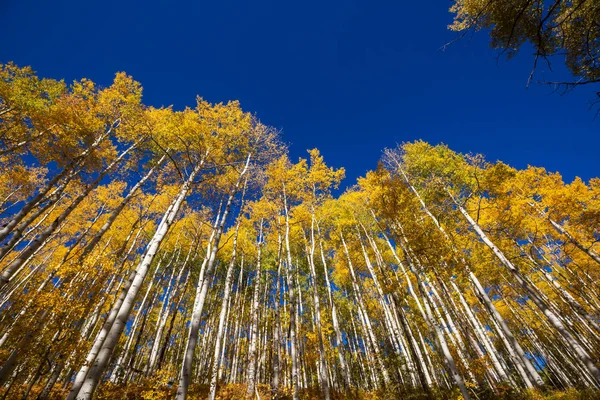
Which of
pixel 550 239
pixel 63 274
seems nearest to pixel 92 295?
pixel 63 274

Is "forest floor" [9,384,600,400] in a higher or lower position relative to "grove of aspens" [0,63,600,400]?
lower

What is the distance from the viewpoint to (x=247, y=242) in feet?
53.0

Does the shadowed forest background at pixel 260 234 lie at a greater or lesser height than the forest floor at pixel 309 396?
greater

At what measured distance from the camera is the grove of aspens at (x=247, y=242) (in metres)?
7.14

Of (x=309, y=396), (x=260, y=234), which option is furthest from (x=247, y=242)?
(x=309, y=396)

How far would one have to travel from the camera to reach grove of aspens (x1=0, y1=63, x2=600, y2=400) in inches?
281

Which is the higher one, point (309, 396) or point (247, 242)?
point (247, 242)

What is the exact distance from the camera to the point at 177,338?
2039 centimetres

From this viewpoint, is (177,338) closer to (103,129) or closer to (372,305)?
(372,305)

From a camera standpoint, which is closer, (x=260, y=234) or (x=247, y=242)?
(x=260, y=234)

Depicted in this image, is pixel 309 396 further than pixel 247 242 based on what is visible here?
No

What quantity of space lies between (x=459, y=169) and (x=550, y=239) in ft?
30.9

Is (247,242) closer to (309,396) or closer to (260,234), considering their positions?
(260,234)

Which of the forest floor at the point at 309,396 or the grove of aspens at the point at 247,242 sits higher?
the grove of aspens at the point at 247,242
